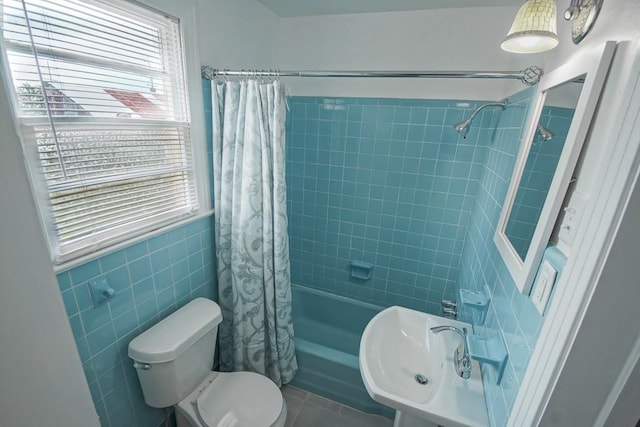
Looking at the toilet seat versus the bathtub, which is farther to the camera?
the bathtub

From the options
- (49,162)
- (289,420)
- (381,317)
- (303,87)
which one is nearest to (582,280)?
(381,317)

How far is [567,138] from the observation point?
0.71m

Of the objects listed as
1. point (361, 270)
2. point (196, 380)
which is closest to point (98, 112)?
point (196, 380)

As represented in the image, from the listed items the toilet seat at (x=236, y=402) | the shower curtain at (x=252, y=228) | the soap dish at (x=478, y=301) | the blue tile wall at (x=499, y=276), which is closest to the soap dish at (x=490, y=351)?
the blue tile wall at (x=499, y=276)

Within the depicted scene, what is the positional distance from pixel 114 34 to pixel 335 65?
1375 millimetres

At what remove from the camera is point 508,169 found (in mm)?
1282

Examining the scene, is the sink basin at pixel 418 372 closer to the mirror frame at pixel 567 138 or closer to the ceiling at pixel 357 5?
the mirror frame at pixel 567 138

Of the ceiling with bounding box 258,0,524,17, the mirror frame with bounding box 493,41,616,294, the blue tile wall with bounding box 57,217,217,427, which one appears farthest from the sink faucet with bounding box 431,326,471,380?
the ceiling with bounding box 258,0,524,17

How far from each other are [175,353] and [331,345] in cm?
140

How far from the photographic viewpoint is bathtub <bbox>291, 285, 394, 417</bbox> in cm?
184

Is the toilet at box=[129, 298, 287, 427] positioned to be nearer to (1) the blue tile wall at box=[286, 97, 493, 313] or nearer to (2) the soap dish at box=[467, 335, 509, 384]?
(2) the soap dish at box=[467, 335, 509, 384]

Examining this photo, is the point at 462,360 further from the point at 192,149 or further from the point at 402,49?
the point at 402,49

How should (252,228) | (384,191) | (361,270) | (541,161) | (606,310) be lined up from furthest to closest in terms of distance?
(361,270), (384,191), (252,228), (541,161), (606,310)

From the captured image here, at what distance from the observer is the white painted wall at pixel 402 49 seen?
1704 millimetres
